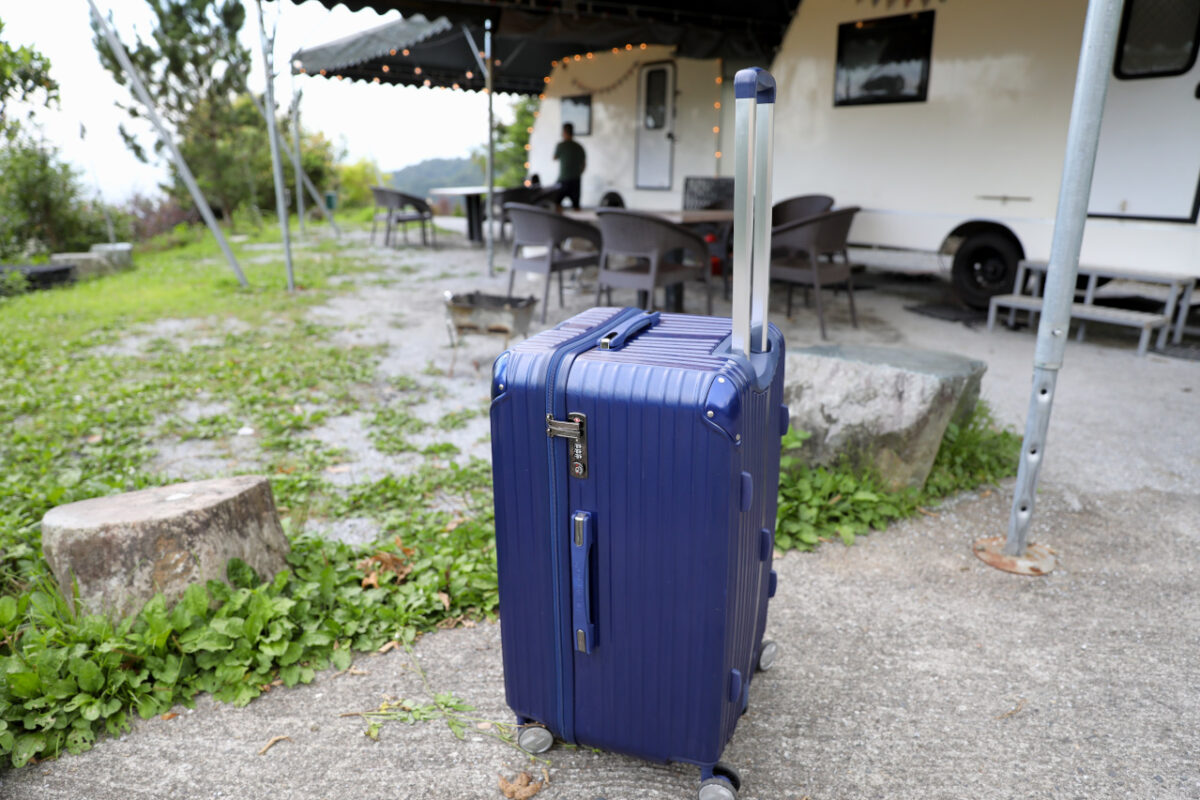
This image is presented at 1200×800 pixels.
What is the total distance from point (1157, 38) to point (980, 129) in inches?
52.3

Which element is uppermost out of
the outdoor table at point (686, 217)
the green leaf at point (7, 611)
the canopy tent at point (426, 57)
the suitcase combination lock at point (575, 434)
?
the canopy tent at point (426, 57)

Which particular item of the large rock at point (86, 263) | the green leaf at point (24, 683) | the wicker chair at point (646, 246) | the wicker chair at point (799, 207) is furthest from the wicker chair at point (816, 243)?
the large rock at point (86, 263)

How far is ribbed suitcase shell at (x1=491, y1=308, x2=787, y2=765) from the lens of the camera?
4.97ft

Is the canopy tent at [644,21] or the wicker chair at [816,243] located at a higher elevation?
the canopy tent at [644,21]

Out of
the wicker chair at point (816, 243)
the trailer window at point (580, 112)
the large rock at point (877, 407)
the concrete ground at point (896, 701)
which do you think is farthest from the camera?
the trailer window at point (580, 112)

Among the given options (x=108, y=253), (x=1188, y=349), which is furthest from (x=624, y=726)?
(x=108, y=253)

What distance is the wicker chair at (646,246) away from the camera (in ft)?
18.6

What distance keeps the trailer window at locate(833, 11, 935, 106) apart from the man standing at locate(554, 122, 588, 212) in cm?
399

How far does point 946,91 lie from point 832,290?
88.2 inches

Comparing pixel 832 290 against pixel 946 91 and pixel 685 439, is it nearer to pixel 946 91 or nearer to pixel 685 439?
pixel 946 91

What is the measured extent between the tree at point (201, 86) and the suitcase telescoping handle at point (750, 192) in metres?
15.3

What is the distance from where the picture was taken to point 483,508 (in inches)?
129

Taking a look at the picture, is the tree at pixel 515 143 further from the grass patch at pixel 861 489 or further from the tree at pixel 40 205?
the grass patch at pixel 861 489

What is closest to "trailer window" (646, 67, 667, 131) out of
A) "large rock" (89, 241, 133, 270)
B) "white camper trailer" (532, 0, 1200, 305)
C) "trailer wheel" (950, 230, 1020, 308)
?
"white camper trailer" (532, 0, 1200, 305)
